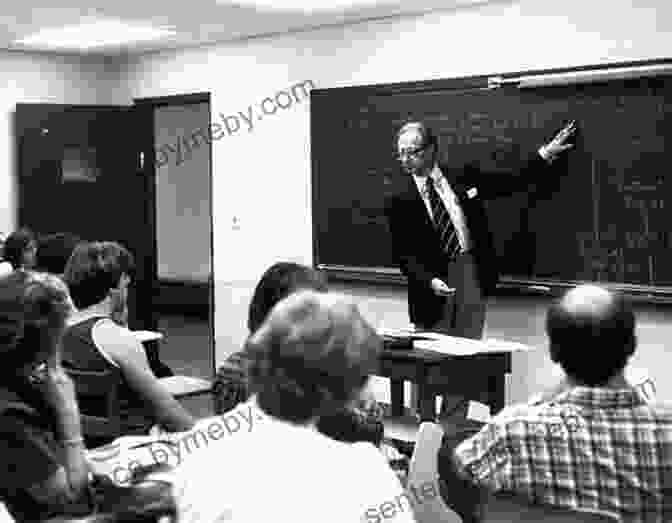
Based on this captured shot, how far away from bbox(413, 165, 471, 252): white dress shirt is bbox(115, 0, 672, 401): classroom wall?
611 millimetres

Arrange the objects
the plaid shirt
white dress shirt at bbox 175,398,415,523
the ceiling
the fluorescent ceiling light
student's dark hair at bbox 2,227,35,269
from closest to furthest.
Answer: white dress shirt at bbox 175,398,415,523
the plaid shirt
student's dark hair at bbox 2,227,35,269
the ceiling
the fluorescent ceiling light

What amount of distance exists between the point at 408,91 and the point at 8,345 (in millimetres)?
4395

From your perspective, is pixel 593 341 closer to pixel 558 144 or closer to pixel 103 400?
pixel 103 400

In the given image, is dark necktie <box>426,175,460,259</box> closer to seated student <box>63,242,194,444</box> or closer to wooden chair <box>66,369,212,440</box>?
seated student <box>63,242,194,444</box>

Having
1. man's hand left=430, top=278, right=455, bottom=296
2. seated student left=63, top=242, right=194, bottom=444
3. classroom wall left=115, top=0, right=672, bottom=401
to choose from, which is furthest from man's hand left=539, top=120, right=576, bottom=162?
seated student left=63, top=242, right=194, bottom=444

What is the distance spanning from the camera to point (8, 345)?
233 cm

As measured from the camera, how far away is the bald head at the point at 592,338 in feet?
7.27

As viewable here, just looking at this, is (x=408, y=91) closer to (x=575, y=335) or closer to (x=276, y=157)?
(x=276, y=157)

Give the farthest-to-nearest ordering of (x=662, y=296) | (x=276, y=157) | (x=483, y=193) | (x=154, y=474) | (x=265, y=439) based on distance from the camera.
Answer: (x=276, y=157) < (x=483, y=193) < (x=662, y=296) < (x=154, y=474) < (x=265, y=439)

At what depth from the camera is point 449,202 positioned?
5617mm

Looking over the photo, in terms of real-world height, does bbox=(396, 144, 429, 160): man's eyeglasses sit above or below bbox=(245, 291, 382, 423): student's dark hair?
above

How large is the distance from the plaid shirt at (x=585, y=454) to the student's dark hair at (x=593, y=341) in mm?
48

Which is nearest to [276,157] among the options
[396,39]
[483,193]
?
[396,39]

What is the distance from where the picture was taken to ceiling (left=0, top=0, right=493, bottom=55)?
6.11 metres
